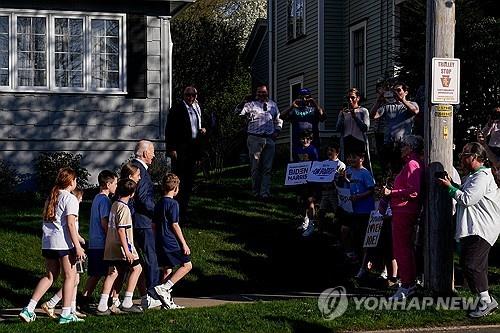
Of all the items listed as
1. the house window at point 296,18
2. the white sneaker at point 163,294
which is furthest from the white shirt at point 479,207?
the house window at point 296,18

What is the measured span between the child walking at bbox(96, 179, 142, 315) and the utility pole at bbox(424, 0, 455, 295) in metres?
3.27

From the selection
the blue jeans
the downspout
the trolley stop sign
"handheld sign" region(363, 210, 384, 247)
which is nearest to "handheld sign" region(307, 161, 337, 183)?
"handheld sign" region(363, 210, 384, 247)

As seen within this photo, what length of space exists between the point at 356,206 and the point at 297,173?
204cm

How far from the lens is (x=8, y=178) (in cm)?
1831

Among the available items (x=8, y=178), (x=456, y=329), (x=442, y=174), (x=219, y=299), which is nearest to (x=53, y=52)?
(x=8, y=178)

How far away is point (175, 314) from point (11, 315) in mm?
1965

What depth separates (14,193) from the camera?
60.0 feet

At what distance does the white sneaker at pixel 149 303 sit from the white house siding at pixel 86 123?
881cm

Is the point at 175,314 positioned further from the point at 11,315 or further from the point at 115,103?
the point at 115,103

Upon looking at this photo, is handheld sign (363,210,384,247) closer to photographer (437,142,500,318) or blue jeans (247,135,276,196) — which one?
photographer (437,142,500,318)

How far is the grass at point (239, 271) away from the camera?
31.4 feet

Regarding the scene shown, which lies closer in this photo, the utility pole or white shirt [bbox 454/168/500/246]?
white shirt [bbox 454/168/500/246]

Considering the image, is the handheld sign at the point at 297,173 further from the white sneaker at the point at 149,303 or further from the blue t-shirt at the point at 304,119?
the white sneaker at the point at 149,303

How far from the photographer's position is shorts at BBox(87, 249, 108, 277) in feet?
35.1
